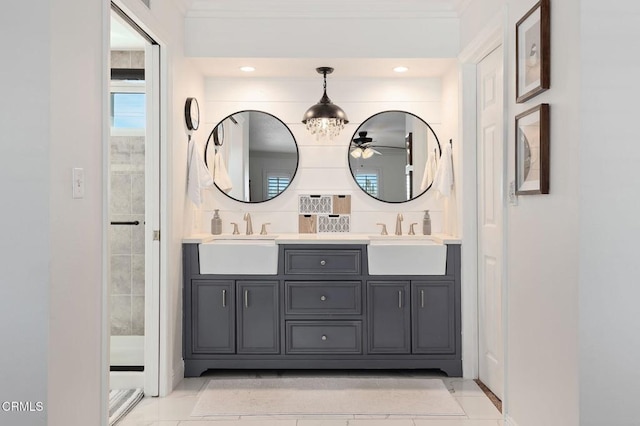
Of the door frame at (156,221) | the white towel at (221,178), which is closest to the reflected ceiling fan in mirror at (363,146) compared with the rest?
the white towel at (221,178)

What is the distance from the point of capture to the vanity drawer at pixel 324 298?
3826 millimetres

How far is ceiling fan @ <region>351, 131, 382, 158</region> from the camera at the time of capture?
→ 4438 mm

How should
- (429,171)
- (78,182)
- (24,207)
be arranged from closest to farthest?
(24,207), (78,182), (429,171)

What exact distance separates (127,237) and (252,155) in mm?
A: 1137

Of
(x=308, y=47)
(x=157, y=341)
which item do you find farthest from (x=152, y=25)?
(x=157, y=341)

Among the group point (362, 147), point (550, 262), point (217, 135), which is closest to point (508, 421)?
point (550, 262)

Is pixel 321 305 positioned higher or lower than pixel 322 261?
lower

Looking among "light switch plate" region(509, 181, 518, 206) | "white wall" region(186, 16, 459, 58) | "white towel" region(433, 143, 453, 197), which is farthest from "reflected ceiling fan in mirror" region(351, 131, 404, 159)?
"light switch plate" region(509, 181, 518, 206)

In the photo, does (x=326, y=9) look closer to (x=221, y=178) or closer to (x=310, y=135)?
(x=310, y=135)

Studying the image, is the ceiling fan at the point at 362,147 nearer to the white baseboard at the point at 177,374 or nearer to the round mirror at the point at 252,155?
the round mirror at the point at 252,155

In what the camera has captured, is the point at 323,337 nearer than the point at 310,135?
Yes

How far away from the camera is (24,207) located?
1.95 metres

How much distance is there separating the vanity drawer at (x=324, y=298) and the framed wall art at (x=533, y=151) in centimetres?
150

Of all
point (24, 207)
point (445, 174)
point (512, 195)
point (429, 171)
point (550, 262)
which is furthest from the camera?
point (429, 171)
